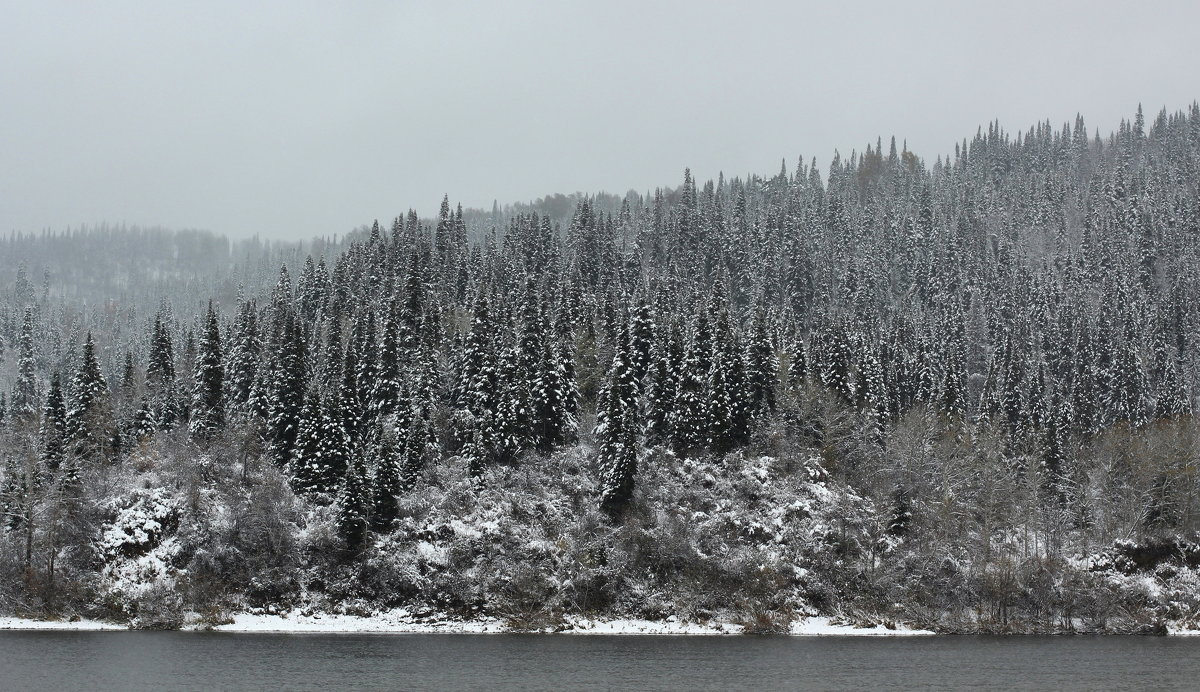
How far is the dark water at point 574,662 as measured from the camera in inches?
2074

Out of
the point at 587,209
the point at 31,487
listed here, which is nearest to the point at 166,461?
the point at 31,487

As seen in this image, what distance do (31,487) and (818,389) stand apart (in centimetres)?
8340

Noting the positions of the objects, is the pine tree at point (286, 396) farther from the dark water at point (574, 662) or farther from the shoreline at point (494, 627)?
Answer: the dark water at point (574, 662)

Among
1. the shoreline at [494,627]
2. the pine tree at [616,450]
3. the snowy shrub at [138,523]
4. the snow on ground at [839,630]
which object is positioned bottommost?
the snow on ground at [839,630]

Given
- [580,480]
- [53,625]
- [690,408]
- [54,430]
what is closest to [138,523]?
[53,625]

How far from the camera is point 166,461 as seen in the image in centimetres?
9106

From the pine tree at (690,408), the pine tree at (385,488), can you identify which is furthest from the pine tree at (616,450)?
the pine tree at (385,488)

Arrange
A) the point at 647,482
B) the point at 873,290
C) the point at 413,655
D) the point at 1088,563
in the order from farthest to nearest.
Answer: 1. the point at 873,290
2. the point at 647,482
3. the point at 1088,563
4. the point at 413,655

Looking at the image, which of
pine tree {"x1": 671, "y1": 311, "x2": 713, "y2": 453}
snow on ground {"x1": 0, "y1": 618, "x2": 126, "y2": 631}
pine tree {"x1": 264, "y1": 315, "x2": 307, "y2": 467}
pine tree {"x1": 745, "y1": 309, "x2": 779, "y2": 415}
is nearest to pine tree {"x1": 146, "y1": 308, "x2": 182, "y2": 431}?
pine tree {"x1": 264, "y1": 315, "x2": 307, "y2": 467}

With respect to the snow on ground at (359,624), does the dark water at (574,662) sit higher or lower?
higher

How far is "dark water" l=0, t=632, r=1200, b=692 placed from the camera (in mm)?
52688

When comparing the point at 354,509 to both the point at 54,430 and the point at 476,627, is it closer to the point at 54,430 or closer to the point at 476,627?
the point at 476,627

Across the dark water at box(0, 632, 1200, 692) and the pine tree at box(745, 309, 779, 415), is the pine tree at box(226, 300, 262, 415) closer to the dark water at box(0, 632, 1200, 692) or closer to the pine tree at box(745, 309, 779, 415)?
the dark water at box(0, 632, 1200, 692)

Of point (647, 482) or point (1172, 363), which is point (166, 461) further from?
point (1172, 363)
